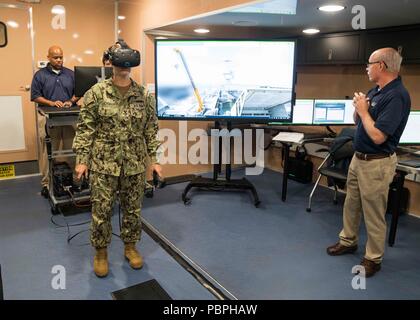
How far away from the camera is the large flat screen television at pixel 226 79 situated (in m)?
3.92

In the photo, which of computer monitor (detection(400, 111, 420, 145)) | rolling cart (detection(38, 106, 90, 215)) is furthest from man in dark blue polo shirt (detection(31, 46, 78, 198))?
computer monitor (detection(400, 111, 420, 145))

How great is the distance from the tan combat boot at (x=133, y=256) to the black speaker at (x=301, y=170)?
276 centimetres

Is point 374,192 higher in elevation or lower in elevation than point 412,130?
lower

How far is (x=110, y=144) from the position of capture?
8.36 ft

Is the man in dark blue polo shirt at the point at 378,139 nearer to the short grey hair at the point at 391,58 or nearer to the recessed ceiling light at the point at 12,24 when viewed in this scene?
the short grey hair at the point at 391,58

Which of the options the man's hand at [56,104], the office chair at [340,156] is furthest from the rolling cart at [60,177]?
the office chair at [340,156]

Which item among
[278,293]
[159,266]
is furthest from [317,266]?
[159,266]

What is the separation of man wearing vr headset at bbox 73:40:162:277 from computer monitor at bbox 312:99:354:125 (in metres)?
2.42

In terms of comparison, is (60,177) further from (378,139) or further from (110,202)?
(378,139)

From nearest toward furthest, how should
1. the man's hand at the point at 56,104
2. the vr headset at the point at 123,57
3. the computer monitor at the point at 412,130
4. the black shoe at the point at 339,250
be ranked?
the vr headset at the point at 123,57 < the black shoe at the point at 339,250 < the computer monitor at the point at 412,130 < the man's hand at the point at 56,104

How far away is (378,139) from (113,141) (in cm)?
182

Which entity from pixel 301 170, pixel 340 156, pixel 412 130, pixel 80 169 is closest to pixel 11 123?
pixel 80 169

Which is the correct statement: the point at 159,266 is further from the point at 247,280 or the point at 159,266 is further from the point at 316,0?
the point at 316,0
